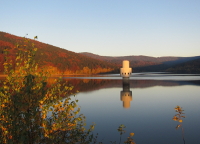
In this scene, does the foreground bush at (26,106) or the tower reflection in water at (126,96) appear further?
the tower reflection in water at (126,96)

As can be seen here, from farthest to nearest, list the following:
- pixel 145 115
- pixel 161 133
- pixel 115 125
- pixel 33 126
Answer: pixel 145 115 < pixel 115 125 < pixel 161 133 < pixel 33 126

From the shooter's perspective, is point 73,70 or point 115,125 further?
point 73,70

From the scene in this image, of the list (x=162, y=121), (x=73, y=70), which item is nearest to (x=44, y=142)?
(x=162, y=121)

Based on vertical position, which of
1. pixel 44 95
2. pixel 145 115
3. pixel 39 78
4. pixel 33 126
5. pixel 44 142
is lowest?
pixel 145 115

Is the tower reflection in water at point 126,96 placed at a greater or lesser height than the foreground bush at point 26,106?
lesser

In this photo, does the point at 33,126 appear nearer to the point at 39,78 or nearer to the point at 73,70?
the point at 39,78

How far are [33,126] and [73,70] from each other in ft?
501

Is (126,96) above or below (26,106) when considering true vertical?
below

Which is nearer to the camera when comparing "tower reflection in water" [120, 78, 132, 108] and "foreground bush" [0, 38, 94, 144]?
"foreground bush" [0, 38, 94, 144]

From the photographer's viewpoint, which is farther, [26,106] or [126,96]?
[126,96]

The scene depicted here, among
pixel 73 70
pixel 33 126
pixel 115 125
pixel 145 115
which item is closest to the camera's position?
pixel 33 126

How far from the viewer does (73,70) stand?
517 ft

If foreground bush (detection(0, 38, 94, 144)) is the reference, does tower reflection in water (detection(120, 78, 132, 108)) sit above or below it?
below

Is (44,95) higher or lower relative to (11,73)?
lower
